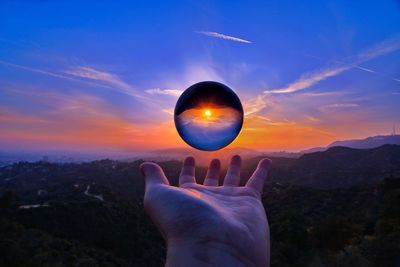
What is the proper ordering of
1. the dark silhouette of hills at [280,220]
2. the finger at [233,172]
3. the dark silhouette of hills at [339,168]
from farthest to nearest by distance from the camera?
the dark silhouette of hills at [339,168] → the dark silhouette of hills at [280,220] → the finger at [233,172]

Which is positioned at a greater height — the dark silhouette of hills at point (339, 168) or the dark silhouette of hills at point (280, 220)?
the dark silhouette of hills at point (339, 168)

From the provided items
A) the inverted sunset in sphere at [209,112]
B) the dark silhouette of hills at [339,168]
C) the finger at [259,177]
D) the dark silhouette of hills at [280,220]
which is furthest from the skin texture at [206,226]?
the dark silhouette of hills at [339,168]

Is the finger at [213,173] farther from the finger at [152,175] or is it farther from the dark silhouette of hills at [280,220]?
the dark silhouette of hills at [280,220]

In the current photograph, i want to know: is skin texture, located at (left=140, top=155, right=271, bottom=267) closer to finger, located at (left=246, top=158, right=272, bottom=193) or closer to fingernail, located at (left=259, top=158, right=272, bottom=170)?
finger, located at (left=246, top=158, right=272, bottom=193)

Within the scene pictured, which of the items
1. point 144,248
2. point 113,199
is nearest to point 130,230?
point 144,248

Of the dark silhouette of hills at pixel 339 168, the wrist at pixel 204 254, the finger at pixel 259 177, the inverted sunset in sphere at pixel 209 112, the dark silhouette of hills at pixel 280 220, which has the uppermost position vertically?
the inverted sunset in sphere at pixel 209 112

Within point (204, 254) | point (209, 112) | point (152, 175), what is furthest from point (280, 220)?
point (204, 254)

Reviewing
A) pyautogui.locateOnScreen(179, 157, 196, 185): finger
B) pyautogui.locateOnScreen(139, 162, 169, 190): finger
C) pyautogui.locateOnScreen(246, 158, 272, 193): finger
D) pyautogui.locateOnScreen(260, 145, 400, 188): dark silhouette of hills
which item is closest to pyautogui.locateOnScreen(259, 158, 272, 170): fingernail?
pyautogui.locateOnScreen(246, 158, 272, 193): finger
